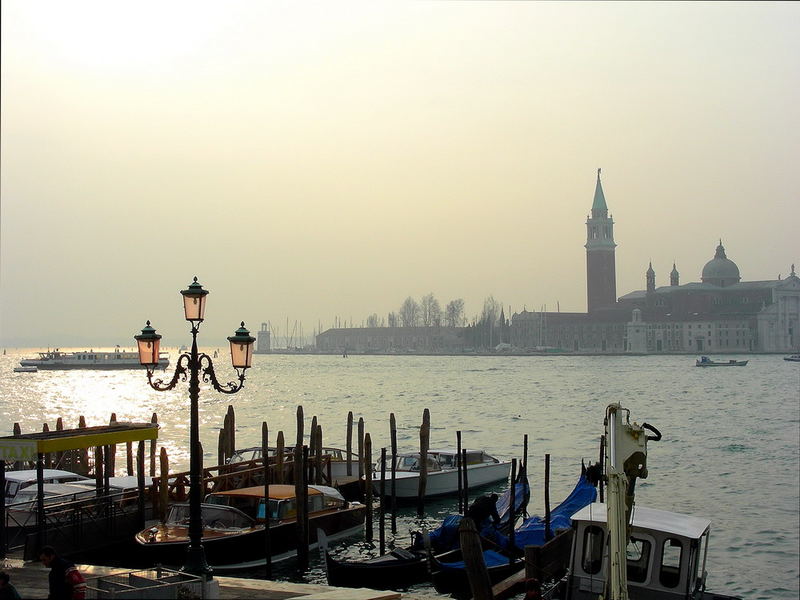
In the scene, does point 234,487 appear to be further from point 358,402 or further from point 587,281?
point 587,281

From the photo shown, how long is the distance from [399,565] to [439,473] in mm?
8035

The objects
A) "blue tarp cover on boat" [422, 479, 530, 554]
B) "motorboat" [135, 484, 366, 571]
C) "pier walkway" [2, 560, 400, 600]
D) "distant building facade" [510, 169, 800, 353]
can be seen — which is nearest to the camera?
"pier walkway" [2, 560, 400, 600]

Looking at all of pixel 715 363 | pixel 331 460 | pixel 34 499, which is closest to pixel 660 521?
pixel 34 499

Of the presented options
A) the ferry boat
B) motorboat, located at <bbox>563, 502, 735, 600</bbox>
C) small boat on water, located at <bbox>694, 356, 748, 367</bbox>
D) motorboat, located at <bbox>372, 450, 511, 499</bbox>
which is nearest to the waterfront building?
small boat on water, located at <bbox>694, 356, 748, 367</bbox>

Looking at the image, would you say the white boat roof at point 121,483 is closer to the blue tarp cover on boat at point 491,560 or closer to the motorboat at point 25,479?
the motorboat at point 25,479

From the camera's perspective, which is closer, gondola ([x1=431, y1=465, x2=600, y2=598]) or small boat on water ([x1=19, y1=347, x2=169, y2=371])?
gondola ([x1=431, y1=465, x2=600, y2=598])

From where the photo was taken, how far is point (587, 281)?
13575 cm

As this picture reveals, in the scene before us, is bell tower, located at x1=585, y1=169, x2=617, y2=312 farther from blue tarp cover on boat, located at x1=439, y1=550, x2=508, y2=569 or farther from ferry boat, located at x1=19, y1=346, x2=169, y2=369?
blue tarp cover on boat, located at x1=439, y1=550, x2=508, y2=569

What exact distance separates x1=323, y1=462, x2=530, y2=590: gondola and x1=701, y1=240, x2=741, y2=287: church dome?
5007 inches

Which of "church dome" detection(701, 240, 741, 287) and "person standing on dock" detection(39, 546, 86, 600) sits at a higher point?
"church dome" detection(701, 240, 741, 287)

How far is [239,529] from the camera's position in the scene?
532 inches

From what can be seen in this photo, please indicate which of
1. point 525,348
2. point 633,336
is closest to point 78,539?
point 633,336

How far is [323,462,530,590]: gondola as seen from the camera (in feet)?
40.3

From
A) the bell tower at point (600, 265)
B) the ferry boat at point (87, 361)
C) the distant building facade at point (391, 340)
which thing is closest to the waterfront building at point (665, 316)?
the bell tower at point (600, 265)
